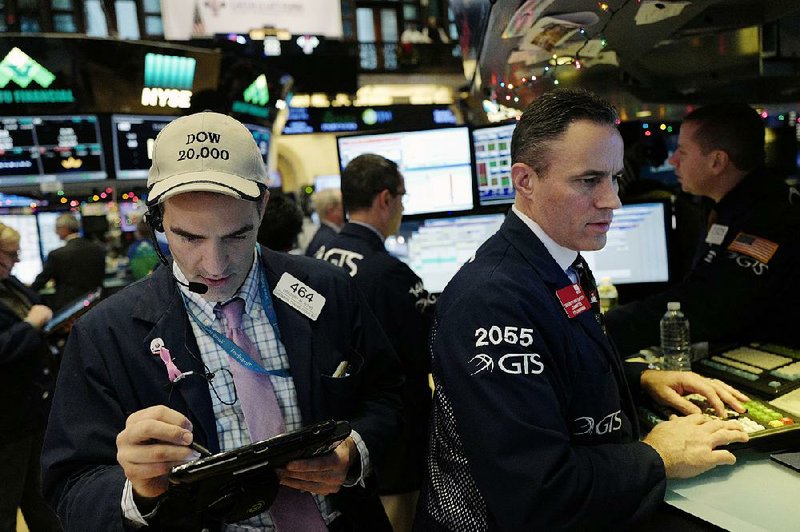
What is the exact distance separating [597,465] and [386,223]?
1810mm

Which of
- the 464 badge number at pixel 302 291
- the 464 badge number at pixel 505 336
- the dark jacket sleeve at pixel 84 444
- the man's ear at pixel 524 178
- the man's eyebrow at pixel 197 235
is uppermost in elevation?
the man's ear at pixel 524 178

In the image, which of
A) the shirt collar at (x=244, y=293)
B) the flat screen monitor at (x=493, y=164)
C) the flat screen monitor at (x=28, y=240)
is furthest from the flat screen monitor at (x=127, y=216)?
the shirt collar at (x=244, y=293)

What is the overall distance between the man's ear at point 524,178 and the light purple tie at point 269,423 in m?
0.70

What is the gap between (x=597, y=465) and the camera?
A: 1.18 m

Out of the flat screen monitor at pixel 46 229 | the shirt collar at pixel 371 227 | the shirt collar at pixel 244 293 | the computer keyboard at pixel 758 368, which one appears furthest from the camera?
the flat screen monitor at pixel 46 229

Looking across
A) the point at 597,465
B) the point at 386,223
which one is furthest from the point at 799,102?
the point at 597,465

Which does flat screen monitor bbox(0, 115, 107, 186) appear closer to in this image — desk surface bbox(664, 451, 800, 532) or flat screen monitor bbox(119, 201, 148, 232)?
flat screen monitor bbox(119, 201, 148, 232)

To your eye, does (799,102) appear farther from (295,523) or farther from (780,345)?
(295,523)

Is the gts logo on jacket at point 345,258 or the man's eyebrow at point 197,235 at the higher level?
the man's eyebrow at point 197,235

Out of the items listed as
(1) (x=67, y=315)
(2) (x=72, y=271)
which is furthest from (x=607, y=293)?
(2) (x=72, y=271)

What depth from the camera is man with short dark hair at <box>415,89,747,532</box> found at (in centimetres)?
115

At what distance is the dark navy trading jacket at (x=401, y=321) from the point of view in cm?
254

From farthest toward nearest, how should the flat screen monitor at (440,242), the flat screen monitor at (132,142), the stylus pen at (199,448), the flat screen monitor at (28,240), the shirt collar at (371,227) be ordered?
the flat screen monitor at (28,240)
the flat screen monitor at (132,142)
the flat screen monitor at (440,242)
the shirt collar at (371,227)
the stylus pen at (199,448)

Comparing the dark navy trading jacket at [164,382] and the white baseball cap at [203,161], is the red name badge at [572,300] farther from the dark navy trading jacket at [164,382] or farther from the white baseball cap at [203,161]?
the white baseball cap at [203,161]
